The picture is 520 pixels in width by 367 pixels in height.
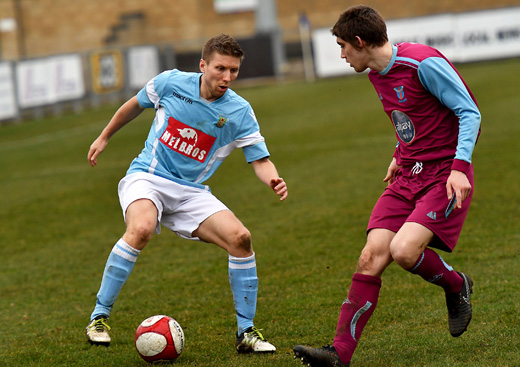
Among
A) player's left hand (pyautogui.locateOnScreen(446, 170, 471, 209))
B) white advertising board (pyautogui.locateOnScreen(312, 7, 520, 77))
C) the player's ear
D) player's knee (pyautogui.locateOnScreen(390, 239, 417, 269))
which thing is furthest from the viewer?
white advertising board (pyautogui.locateOnScreen(312, 7, 520, 77))

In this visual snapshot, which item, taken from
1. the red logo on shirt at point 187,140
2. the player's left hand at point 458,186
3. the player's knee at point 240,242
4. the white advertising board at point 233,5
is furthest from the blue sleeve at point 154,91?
the white advertising board at point 233,5

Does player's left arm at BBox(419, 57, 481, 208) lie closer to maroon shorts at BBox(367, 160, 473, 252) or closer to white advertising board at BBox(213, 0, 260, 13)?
maroon shorts at BBox(367, 160, 473, 252)

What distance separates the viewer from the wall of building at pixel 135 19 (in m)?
39.9

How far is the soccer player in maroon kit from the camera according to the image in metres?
3.85

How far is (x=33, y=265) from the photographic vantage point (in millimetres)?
7113

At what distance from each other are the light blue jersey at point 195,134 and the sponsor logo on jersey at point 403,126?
0.89m

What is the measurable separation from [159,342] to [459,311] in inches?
62.8

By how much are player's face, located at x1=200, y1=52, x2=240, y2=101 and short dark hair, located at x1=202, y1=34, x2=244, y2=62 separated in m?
0.02

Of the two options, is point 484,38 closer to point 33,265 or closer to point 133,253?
point 33,265

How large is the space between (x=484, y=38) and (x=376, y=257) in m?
24.1

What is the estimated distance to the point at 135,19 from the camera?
41.1 metres

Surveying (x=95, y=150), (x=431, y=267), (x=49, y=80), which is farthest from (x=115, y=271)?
(x=49, y=80)

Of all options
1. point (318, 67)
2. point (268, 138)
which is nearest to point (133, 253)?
point (268, 138)

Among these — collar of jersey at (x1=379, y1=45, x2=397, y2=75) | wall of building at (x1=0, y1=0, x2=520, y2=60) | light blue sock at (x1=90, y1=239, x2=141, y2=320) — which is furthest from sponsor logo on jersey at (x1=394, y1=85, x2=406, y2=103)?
wall of building at (x1=0, y1=0, x2=520, y2=60)
